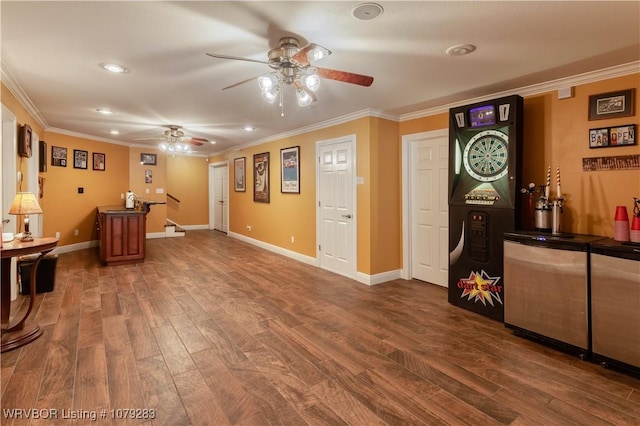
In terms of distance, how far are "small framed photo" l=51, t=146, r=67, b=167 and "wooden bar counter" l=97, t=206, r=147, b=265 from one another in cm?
161

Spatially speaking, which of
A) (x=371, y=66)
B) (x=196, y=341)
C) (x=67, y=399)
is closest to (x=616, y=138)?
(x=371, y=66)

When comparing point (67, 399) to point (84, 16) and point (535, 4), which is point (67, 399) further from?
point (535, 4)

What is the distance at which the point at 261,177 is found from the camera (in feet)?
22.8

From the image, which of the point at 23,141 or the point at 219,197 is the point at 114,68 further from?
the point at 219,197

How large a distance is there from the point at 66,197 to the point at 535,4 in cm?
768

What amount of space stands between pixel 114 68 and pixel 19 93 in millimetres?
1724

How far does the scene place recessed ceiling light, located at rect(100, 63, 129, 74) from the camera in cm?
283

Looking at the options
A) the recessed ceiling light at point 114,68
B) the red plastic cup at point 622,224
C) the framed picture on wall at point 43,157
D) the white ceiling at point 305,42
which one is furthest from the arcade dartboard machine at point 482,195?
the framed picture on wall at point 43,157

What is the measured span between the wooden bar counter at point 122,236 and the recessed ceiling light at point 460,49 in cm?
530

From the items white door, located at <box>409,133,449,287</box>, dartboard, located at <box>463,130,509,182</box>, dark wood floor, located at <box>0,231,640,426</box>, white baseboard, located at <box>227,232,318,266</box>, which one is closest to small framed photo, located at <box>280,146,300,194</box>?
white baseboard, located at <box>227,232,318,266</box>

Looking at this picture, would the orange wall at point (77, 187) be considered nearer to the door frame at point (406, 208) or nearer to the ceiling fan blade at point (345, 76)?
the ceiling fan blade at point (345, 76)

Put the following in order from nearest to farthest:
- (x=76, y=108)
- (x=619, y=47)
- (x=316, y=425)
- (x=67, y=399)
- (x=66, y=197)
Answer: (x=316, y=425) < (x=67, y=399) < (x=619, y=47) < (x=76, y=108) < (x=66, y=197)

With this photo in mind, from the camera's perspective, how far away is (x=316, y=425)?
1.79m

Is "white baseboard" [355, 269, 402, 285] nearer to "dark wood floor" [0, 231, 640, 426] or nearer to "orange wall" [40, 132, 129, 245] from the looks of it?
"dark wood floor" [0, 231, 640, 426]
